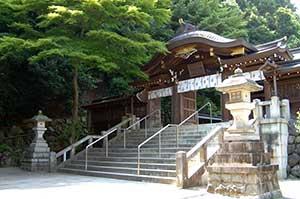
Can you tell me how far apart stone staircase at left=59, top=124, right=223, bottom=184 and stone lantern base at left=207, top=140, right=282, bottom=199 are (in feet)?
6.81

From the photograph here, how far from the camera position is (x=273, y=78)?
47.8ft

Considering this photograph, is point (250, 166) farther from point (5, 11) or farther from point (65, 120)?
point (65, 120)

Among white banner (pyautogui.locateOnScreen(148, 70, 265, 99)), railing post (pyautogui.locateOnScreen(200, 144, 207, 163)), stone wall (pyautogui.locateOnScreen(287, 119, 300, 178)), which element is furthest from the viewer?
white banner (pyautogui.locateOnScreen(148, 70, 265, 99))

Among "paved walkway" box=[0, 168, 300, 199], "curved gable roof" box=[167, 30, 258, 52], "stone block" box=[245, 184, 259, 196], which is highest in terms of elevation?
"curved gable roof" box=[167, 30, 258, 52]

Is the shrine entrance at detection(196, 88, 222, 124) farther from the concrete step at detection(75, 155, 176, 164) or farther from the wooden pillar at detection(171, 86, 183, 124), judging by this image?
the concrete step at detection(75, 155, 176, 164)

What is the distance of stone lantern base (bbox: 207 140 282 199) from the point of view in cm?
775

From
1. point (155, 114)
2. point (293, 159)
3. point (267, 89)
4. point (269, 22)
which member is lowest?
point (293, 159)

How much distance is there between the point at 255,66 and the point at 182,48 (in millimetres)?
3651

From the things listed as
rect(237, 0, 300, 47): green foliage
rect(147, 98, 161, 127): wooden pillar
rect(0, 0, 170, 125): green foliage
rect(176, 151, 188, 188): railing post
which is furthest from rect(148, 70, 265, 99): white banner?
rect(237, 0, 300, 47): green foliage

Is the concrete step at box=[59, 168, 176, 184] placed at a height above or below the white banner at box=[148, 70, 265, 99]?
below

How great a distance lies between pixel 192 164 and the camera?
10445 mm

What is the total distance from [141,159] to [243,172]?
17.1 feet

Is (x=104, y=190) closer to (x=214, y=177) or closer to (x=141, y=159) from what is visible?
(x=214, y=177)

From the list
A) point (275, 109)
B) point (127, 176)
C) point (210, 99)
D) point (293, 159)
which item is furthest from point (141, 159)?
point (210, 99)
